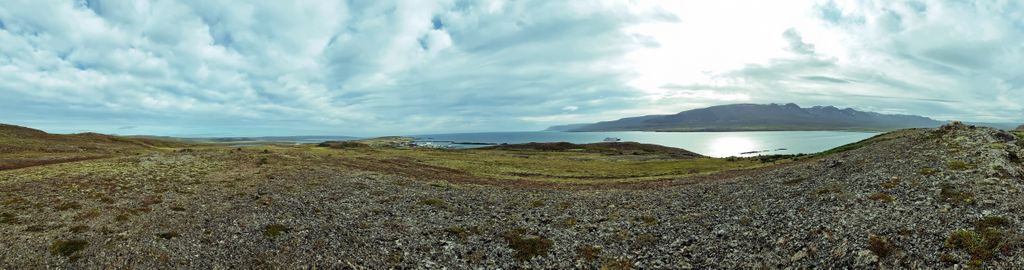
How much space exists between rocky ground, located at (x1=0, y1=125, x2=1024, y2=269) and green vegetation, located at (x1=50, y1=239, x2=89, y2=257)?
11 cm

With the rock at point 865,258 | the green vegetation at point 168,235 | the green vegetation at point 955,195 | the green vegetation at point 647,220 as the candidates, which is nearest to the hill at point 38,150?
the green vegetation at point 168,235

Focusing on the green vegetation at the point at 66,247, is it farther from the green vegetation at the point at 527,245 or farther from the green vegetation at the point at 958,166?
the green vegetation at the point at 958,166

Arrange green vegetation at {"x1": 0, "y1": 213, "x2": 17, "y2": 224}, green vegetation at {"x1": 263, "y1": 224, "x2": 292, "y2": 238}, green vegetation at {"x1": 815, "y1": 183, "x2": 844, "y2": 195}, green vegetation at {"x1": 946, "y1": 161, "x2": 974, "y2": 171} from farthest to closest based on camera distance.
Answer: green vegetation at {"x1": 815, "y1": 183, "x2": 844, "y2": 195}
green vegetation at {"x1": 946, "y1": 161, "x2": 974, "y2": 171}
green vegetation at {"x1": 263, "y1": 224, "x2": 292, "y2": 238}
green vegetation at {"x1": 0, "y1": 213, "x2": 17, "y2": 224}

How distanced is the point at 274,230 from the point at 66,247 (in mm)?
9550

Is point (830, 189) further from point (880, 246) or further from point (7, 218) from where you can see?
point (7, 218)

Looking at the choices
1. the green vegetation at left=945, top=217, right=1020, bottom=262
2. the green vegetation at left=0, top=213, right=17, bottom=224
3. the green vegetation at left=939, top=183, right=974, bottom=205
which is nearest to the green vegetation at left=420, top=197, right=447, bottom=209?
the green vegetation at left=0, top=213, right=17, bottom=224

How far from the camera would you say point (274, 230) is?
28031 millimetres

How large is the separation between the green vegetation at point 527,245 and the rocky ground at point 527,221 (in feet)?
0.56

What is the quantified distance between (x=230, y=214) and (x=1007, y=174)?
55963 mm

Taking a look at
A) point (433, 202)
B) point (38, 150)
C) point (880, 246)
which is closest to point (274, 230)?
point (433, 202)

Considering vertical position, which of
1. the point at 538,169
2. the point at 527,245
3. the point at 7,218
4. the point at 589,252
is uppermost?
the point at 7,218

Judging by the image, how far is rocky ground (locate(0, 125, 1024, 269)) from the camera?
72.8ft

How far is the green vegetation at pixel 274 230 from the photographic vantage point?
1078 inches

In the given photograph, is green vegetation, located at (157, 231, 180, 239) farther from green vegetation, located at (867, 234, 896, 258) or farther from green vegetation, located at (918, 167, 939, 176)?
green vegetation, located at (918, 167, 939, 176)
